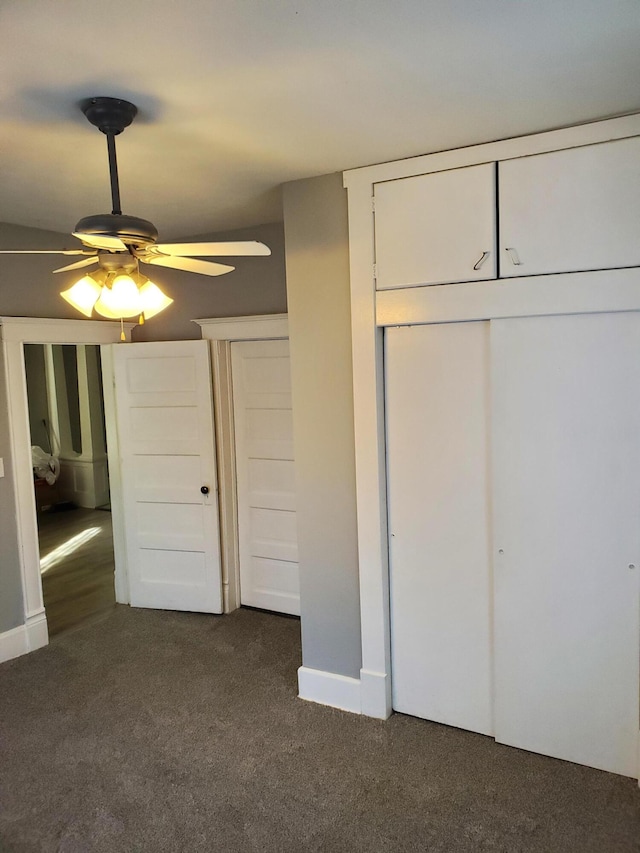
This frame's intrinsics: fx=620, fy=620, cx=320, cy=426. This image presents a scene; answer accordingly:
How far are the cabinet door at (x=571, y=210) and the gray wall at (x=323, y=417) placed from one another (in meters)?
0.74

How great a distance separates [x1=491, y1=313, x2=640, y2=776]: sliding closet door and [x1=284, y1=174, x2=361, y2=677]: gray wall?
0.70 m

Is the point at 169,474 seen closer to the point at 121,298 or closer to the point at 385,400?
the point at 385,400

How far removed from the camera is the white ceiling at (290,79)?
1526 millimetres

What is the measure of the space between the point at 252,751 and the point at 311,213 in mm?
2442

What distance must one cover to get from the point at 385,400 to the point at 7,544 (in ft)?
7.95

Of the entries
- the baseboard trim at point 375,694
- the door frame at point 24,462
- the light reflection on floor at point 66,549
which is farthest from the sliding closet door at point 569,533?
the light reflection on floor at point 66,549

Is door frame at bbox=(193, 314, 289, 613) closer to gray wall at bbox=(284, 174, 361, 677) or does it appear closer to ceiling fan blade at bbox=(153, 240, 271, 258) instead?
gray wall at bbox=(284, 174, 361, 677)

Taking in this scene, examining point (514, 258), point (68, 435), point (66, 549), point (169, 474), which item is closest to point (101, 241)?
point (514, 258)

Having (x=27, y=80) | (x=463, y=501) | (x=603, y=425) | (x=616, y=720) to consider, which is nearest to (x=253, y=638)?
(x=463, y=501)

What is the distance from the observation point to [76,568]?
17.6 feet

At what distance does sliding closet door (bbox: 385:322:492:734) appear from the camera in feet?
8.84

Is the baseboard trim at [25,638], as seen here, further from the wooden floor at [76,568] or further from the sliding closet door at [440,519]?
the sliding closet door at [440,519]

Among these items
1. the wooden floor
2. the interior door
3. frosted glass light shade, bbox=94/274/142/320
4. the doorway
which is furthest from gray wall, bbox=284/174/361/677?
the doorway

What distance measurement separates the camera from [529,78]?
193cm
